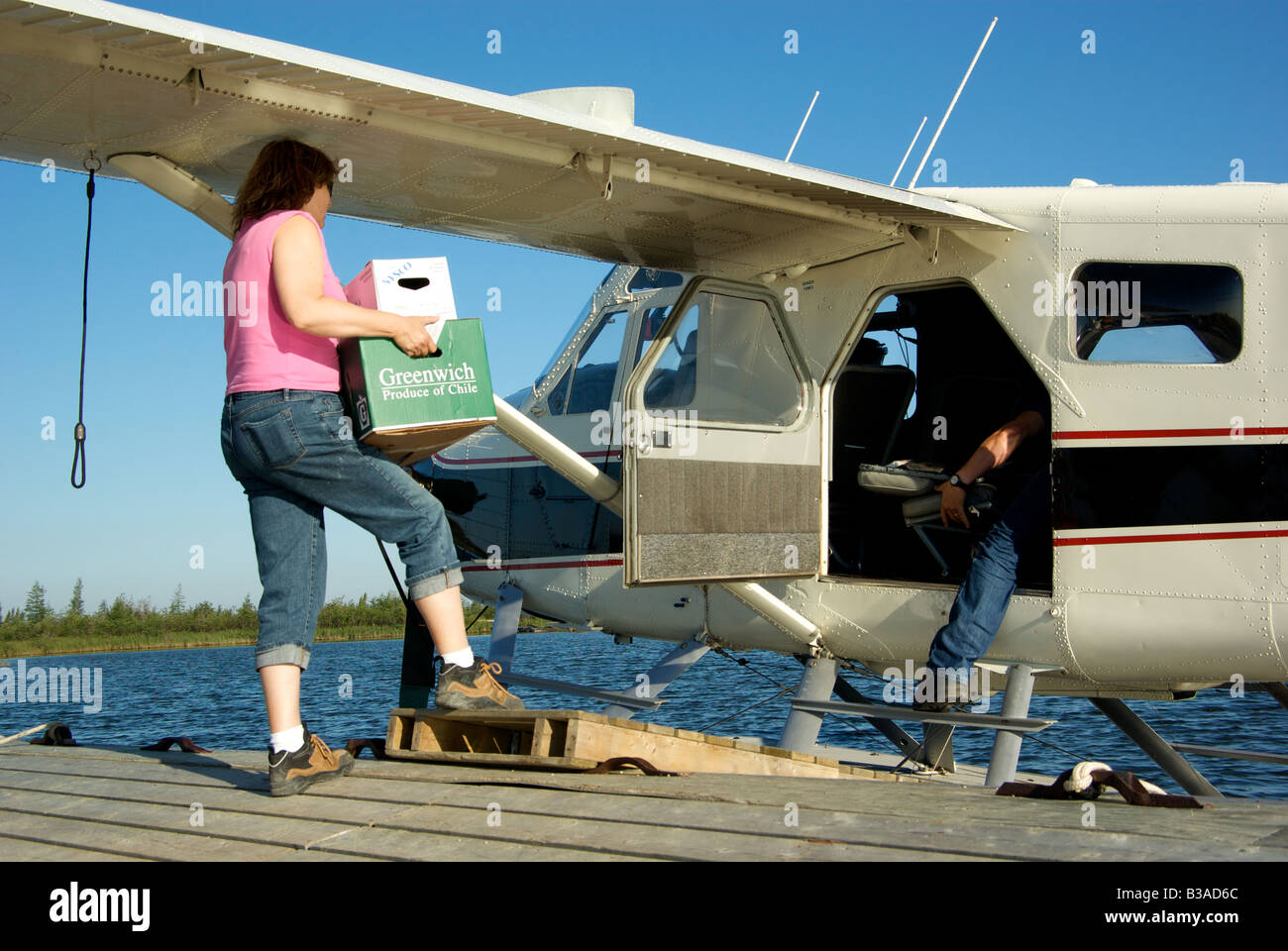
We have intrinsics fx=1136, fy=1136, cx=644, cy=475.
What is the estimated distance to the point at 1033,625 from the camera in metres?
5.15

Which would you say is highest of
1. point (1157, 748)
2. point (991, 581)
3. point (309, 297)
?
point (309, 297)

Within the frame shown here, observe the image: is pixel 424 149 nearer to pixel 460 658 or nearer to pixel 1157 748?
pixel 460 658

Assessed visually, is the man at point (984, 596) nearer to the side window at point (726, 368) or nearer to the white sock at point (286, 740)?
the side window at point (726, 368)

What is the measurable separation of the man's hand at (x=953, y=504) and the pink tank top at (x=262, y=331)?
298cm

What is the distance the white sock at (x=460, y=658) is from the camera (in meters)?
3.88

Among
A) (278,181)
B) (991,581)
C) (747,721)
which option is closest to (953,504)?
(991,581)

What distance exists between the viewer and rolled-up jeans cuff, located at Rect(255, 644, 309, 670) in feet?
11.5

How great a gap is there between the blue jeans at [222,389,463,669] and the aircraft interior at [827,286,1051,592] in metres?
3.10

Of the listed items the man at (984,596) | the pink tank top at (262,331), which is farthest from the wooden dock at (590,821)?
the man at (984,596)

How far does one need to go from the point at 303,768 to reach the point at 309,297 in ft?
4.82

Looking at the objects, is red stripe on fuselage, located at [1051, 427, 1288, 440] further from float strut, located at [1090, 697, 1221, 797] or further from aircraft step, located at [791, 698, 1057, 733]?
float strut, located at [1090, 697, 1221, 797]

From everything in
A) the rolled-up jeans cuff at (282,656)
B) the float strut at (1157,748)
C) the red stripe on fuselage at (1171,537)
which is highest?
the red stripe on fuselage at (1171,537)

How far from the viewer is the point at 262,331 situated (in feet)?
11.5
